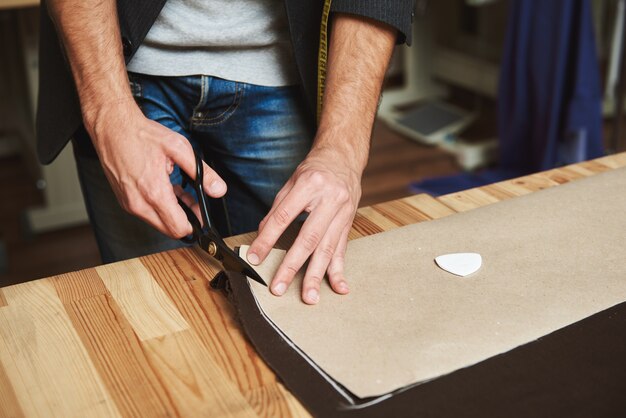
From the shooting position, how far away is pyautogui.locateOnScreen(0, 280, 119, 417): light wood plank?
0.64m

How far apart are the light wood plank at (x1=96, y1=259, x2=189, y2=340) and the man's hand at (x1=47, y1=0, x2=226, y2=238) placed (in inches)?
2.3

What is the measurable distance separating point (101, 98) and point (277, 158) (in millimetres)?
297

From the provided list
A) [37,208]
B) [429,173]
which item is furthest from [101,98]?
[429,173]

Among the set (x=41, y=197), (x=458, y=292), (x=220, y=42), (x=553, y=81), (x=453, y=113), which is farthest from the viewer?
(x=453, y=113)

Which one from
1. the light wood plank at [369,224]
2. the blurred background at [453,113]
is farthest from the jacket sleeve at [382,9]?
the blurred background at [453,113]

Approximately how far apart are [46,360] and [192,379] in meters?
0.14

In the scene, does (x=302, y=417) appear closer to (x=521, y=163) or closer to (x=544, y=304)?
(x=544, y=304)

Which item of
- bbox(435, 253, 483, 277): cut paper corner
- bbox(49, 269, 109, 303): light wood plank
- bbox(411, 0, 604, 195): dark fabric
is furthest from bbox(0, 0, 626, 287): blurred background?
bbox(435, 253, 483, 277): cut paper corner

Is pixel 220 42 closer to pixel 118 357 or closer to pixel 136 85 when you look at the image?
pixel 136 85

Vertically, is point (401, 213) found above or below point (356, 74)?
below

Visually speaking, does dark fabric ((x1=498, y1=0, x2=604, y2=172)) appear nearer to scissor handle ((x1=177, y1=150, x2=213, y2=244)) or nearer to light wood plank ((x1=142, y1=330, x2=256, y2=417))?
scissor handle ((x1=177, y1=150, x2=213, y2=244))

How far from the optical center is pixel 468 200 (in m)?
0.98

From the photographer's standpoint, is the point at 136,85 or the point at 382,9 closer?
the point at 382,9

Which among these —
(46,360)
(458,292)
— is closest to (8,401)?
(46,360)
